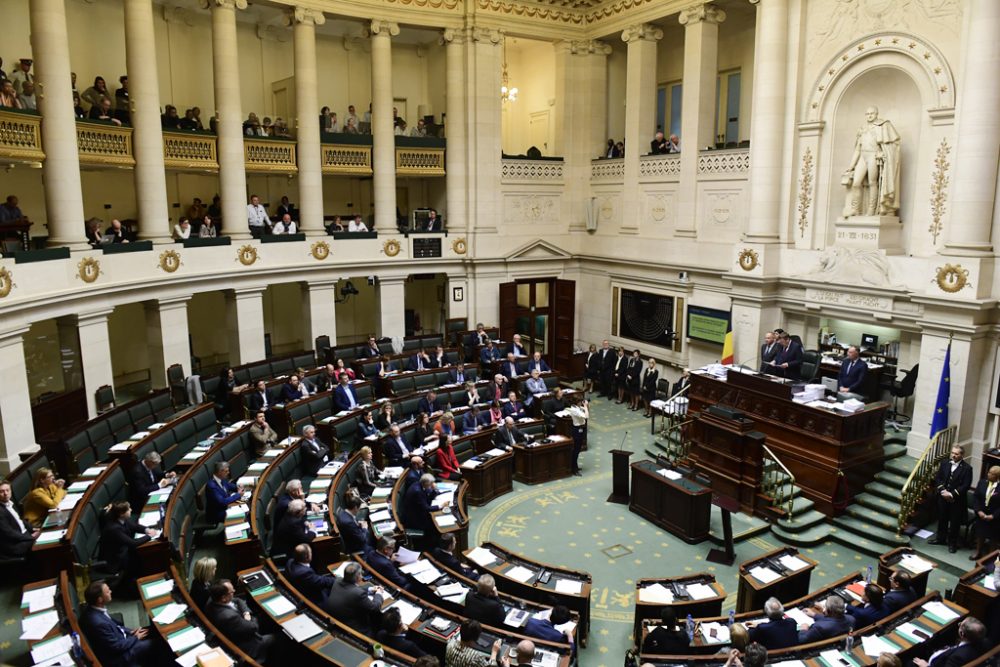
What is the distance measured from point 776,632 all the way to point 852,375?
7.56m

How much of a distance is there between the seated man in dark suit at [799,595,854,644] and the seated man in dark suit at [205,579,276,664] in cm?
547

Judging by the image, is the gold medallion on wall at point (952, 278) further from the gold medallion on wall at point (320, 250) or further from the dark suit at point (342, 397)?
the gold medallion on wall at point (320, 250)

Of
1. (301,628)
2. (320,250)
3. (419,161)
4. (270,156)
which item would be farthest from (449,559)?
(419,161)

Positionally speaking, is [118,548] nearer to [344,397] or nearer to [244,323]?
[344,397]

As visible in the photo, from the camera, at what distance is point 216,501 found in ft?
32.7

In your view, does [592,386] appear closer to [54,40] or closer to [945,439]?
[945,439]

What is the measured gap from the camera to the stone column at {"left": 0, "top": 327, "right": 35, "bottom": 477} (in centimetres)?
1187

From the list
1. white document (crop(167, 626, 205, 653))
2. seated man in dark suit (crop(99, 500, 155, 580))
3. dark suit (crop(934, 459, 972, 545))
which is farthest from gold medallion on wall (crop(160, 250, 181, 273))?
dark suit (crop(934, 459, 972, 545))

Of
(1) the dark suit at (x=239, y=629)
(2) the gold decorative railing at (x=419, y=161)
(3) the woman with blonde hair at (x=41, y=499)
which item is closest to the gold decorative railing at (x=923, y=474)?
(1) the dark suit at (x=239, y=629)

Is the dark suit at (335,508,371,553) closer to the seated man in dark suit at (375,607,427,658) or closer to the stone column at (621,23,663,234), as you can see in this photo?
the seated man in dark suit at (375,607,427,658)

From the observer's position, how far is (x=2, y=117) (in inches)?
495

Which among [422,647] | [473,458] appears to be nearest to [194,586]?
[422,647]

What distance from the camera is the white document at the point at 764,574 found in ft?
29.5

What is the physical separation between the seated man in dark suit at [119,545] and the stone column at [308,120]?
1204cm
